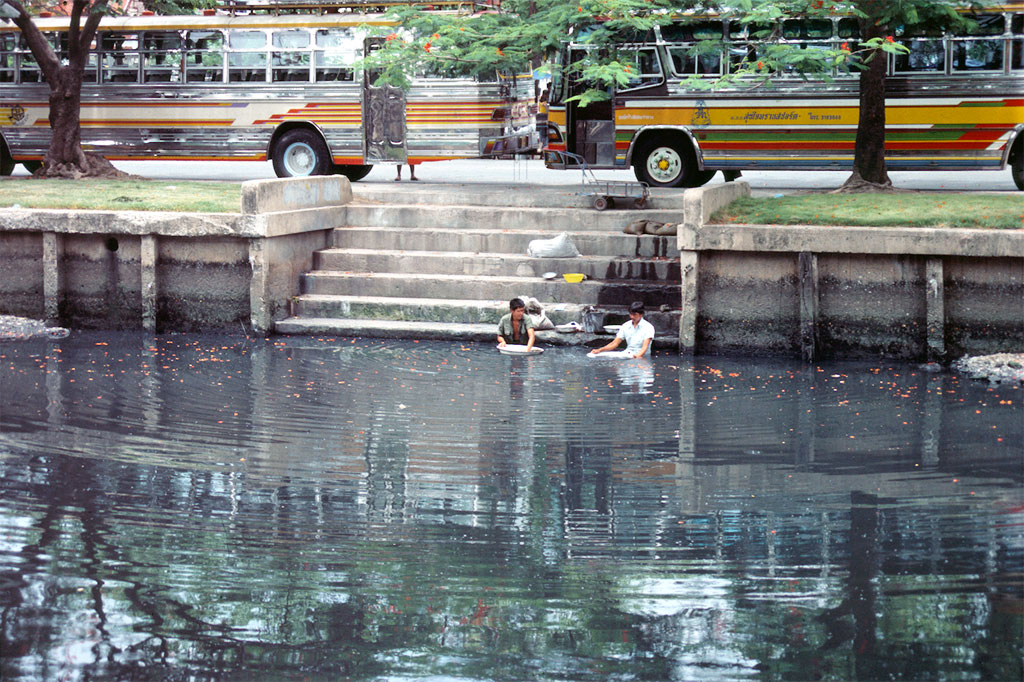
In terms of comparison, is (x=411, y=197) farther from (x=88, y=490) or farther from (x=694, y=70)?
(x=88, y=490)

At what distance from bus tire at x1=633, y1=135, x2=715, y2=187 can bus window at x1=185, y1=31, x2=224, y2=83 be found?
7228mm

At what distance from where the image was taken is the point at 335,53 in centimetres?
2216

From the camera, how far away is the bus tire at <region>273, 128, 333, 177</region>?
885 inches

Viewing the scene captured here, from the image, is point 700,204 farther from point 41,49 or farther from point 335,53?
point 41,49

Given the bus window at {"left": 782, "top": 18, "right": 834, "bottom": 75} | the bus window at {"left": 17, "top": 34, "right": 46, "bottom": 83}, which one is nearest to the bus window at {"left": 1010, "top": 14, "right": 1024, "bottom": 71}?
the bus window at {"left": 782, "top": 18, "right": 834, "bottom": 75}

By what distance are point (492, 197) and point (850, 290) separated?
5.22 metres

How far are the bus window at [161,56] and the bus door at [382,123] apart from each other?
3341 mm

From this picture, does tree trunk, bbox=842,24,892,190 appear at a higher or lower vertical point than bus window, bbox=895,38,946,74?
lower

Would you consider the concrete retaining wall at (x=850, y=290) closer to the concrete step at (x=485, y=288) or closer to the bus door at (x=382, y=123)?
the concrete step at (x=485, y=288)

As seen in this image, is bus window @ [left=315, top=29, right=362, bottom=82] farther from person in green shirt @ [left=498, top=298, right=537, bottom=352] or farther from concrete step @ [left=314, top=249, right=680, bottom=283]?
person in green shirt @ [left=498, top=298, right=537, bottom=352]

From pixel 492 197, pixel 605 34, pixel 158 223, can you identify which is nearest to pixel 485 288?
pixel 492 197

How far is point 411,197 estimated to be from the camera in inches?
709

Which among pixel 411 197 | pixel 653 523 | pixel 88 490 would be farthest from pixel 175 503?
pixel 411 197

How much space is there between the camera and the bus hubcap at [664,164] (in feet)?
67.9
